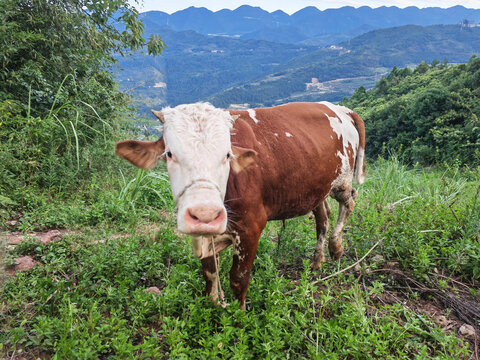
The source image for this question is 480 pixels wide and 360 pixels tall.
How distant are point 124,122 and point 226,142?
19.0ft

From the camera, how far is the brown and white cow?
2.10 metres

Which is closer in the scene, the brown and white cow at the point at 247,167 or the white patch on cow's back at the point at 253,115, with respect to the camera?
the brown and white cow at the point at 247,167

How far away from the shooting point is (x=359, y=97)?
60.4 m

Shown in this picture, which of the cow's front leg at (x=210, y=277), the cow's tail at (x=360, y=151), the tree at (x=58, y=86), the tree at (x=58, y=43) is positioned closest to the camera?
the cow's front leg at (x=210, y=277)

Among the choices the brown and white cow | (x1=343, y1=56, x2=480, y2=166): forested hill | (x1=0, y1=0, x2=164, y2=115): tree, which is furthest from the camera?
(x1=343, y1=56, x2=480, y2=166): forested hill

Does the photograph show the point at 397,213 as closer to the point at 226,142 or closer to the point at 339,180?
the point at 339,180

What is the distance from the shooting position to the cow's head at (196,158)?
1932mm

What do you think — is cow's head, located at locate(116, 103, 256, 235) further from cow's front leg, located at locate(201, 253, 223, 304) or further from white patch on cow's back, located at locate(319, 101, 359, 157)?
white patch on cow's back, located at locate(319, 101, 359, 157)

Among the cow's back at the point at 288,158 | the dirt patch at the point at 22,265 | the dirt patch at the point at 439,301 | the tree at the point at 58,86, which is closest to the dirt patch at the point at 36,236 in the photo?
the dirt patch at the point at 22,265

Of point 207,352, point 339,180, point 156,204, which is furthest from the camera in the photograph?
point 156,204

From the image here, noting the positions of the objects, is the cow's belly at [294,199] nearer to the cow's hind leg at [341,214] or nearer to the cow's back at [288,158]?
the cow's back at [288,158]

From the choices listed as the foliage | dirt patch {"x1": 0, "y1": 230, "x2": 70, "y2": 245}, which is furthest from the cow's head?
the foliage

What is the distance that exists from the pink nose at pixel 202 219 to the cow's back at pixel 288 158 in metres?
0.65

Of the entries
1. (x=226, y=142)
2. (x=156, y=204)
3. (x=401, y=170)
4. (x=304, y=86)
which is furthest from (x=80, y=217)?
(x=304, y=86)
